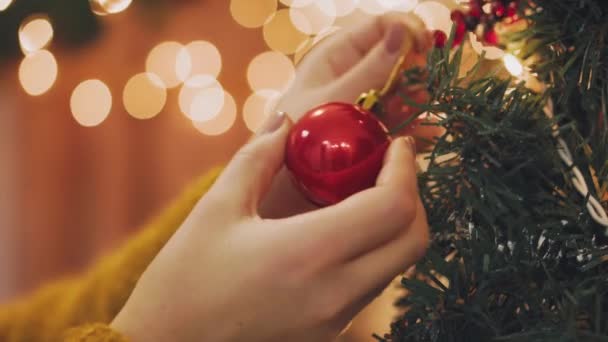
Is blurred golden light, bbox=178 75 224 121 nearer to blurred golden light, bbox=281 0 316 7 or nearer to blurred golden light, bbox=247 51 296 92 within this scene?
blurred golden light, bbox=247 51 296 92

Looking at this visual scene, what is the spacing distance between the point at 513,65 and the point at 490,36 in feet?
0.11

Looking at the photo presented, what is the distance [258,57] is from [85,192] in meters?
0.65

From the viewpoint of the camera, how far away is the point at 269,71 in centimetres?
168

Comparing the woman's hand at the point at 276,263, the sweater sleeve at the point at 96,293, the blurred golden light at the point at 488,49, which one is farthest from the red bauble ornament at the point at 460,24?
the sweater sleeve at the point at 96,293

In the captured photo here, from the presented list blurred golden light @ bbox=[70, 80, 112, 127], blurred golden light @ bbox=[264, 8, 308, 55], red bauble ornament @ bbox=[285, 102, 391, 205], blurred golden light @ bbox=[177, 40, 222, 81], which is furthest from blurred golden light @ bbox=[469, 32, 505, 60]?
blurred golden light @ bbox=[70, 80, 112, 127]

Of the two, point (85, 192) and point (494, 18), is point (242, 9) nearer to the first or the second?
point (85, 192)

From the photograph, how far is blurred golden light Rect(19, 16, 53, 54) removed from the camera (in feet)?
3.67

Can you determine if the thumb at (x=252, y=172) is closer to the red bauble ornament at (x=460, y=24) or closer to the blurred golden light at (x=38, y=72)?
the red bauble ornament at (x=460, y=24)

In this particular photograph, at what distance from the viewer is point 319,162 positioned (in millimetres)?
368

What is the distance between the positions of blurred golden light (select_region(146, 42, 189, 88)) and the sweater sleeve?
0.89 metres

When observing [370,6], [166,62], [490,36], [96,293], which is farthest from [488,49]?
[166,62]

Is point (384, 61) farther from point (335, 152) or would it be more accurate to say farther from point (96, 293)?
point (96, 293)

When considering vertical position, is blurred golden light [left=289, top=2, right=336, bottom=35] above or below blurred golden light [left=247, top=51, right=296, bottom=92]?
above

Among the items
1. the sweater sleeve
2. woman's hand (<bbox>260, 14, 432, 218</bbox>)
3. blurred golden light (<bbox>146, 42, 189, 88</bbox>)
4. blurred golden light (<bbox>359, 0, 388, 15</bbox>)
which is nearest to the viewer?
woman's hand (<bbox>260, 14, 432, 218</bbox>)
